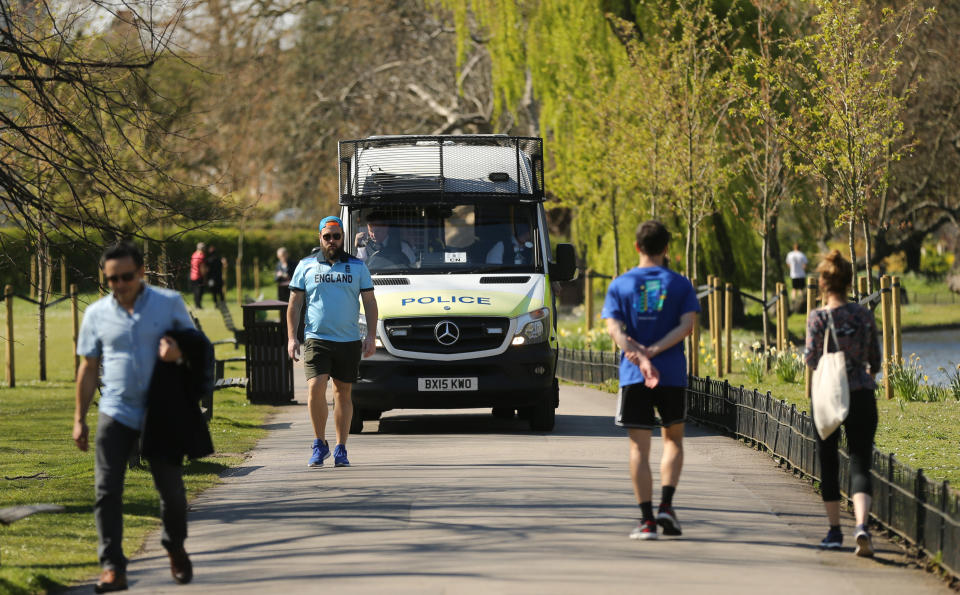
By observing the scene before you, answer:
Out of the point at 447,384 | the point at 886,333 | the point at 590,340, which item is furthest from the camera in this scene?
the point at 590,340

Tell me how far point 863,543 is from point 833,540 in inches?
8.7

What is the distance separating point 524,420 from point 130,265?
31.3ft

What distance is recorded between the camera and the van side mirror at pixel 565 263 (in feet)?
48.8

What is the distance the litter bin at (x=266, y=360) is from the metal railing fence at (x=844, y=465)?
5.20 metres

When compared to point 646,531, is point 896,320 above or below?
above

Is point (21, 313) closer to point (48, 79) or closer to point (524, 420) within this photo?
point (524, 420)

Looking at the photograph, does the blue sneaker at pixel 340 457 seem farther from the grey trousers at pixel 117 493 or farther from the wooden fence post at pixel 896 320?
the wooden fence post at pixel 896 320

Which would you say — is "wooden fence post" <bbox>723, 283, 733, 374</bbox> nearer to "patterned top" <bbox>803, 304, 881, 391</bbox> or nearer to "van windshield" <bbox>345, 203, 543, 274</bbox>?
"van windshield" <bbox>345, 203, 543, 274</bbox>

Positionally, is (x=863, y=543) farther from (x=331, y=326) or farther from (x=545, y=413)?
(x=545, y=413)

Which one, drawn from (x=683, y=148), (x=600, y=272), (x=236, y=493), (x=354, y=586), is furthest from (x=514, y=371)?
(x=600, y=272)

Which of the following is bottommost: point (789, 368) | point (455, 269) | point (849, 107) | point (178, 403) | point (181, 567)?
point (181, 567)

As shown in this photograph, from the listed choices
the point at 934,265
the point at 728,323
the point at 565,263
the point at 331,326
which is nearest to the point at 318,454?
the point at 331,326

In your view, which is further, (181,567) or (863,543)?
(863,543)

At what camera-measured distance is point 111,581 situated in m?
7.08
